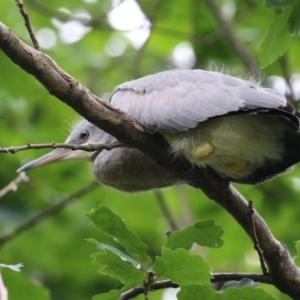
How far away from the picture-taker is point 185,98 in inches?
139

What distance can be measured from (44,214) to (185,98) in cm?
215

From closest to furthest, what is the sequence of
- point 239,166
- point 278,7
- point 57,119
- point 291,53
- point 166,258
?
point 166,258 → point 278,7 → point 239,166 → point 57,119 → point 291,53

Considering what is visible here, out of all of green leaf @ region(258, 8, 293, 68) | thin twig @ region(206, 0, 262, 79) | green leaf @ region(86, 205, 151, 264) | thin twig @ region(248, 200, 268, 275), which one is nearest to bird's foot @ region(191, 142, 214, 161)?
thin twig @ region(248, 200, 268, 275)

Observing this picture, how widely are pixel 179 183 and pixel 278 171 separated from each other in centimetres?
54

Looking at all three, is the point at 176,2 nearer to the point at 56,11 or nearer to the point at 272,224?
the point at 56,11

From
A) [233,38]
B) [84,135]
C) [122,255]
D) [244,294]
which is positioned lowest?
[244,294]

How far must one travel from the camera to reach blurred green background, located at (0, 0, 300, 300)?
5617mm

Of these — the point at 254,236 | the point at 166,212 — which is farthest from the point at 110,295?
the point at 166,212

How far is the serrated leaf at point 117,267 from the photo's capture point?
2.73 metres

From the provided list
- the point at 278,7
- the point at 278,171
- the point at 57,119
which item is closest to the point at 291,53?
the point at 57,119

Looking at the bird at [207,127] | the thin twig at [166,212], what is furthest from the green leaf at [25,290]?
the thin twig at [166,212]

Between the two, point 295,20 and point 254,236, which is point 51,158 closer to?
point 254,236

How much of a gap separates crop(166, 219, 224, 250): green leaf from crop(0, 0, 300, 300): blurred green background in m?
2.29

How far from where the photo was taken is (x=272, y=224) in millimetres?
5867
